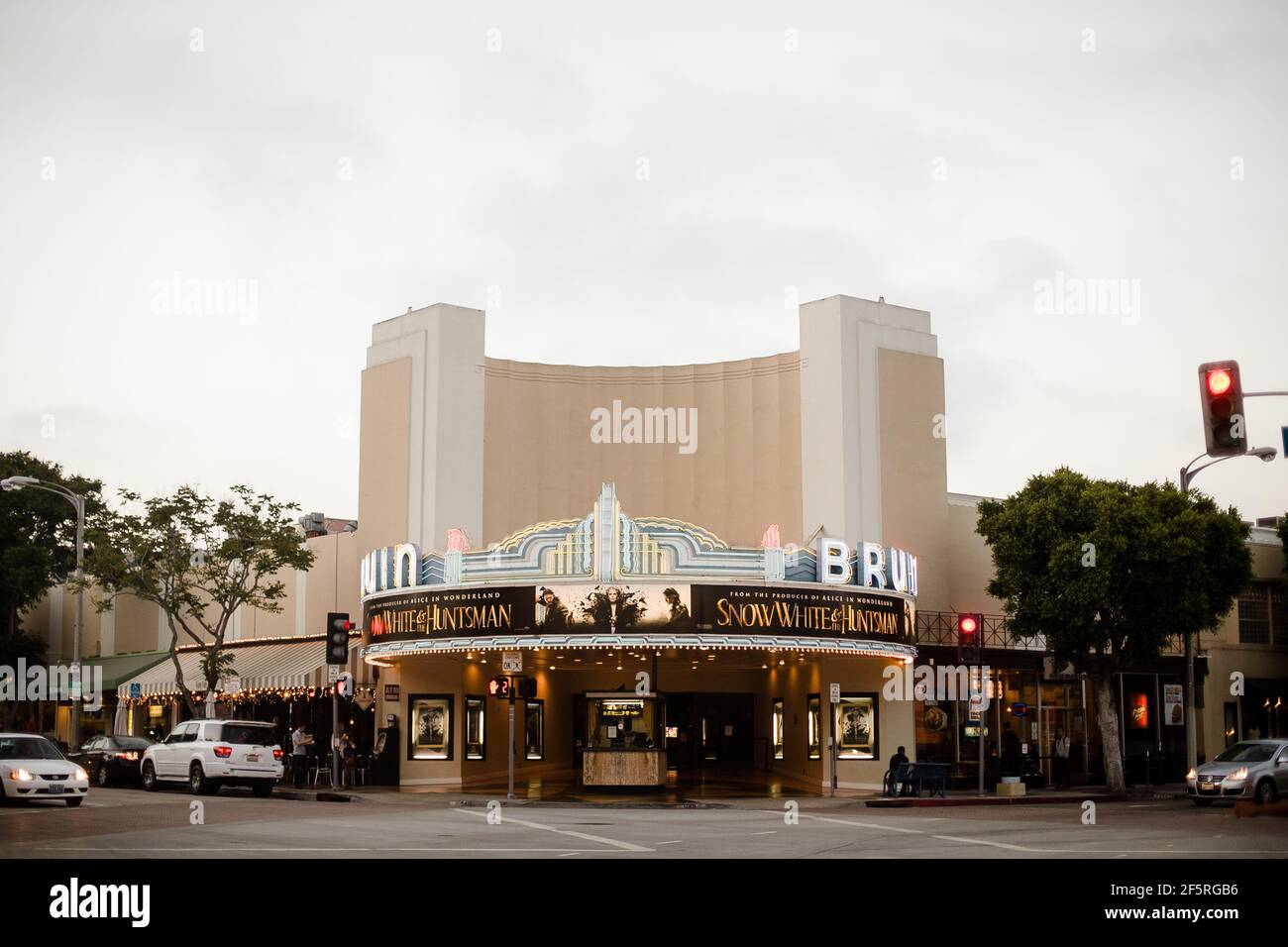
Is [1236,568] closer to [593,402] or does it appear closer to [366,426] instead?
[593,402]

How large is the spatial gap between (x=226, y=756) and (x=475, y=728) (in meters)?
10.7

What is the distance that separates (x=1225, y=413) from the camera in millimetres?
17656

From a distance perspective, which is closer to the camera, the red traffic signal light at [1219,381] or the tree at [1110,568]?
the red traffic signal light at [1219,381]

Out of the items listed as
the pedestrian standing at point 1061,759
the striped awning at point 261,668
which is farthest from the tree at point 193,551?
the pedestrian standing at point 1061,759

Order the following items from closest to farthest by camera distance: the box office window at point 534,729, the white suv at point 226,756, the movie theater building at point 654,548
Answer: the white suv at point 226,756 < the movie theater building at point 654,548 < the box office window at point 534,729

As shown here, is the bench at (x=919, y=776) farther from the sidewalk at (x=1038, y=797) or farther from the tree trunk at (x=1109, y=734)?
the tree trunk at (x=1109, y=734)

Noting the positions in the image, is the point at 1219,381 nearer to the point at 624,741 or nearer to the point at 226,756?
the point at 624,741

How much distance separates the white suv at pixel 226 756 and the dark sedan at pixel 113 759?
4657 millimetres

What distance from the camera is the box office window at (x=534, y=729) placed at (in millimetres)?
47031

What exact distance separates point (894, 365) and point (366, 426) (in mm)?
17505

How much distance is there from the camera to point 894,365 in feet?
148

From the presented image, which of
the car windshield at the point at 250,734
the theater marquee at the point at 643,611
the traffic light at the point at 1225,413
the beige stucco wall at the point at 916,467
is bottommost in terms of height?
the car windshield at the point at 250,734

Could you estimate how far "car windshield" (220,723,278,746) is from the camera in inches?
1378

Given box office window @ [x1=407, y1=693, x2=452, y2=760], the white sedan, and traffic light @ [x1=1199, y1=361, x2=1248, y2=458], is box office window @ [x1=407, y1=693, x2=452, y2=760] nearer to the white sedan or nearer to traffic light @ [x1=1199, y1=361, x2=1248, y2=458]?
the white sedan
